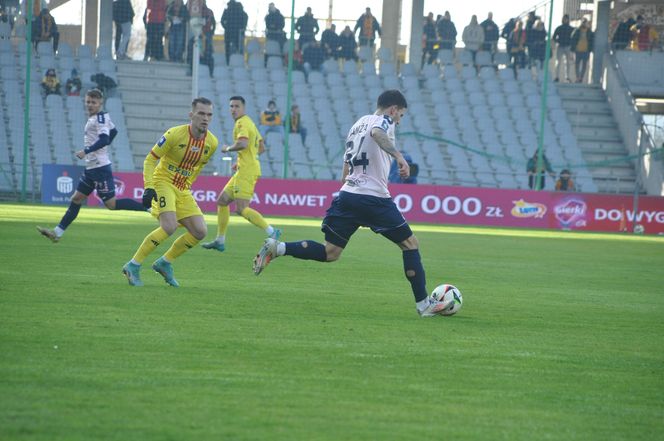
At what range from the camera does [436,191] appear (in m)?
29.5

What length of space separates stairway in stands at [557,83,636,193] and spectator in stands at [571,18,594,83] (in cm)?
61

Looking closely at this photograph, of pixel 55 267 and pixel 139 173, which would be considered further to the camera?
pixel 139 173

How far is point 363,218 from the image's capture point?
31.7 ft

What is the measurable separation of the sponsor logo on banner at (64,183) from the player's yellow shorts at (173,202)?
17.8 m

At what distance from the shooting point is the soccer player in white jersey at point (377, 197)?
30.8 ft

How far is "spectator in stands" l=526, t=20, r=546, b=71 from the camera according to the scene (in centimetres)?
3488

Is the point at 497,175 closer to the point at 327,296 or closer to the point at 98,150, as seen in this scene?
the point at 98,150

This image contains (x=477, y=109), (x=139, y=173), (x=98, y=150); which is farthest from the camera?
(x=477, y=109)

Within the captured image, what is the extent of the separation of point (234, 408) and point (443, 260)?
437 inches

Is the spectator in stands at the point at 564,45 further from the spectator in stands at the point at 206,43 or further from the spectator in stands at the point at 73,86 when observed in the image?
the spectator in stands at the point at 73,86

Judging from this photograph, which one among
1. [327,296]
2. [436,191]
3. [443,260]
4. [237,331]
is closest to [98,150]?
[443,260]

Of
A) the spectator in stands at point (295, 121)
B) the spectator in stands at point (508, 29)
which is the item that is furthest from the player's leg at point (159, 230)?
the spectator in stands at point (508, 29)

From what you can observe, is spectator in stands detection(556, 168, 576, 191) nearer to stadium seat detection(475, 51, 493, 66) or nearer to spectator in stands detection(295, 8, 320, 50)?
stadium seat detection(475, 51, 493, 66)

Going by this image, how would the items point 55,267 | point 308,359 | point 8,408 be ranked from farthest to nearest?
point 55,267
point 308,359
point 8,408
